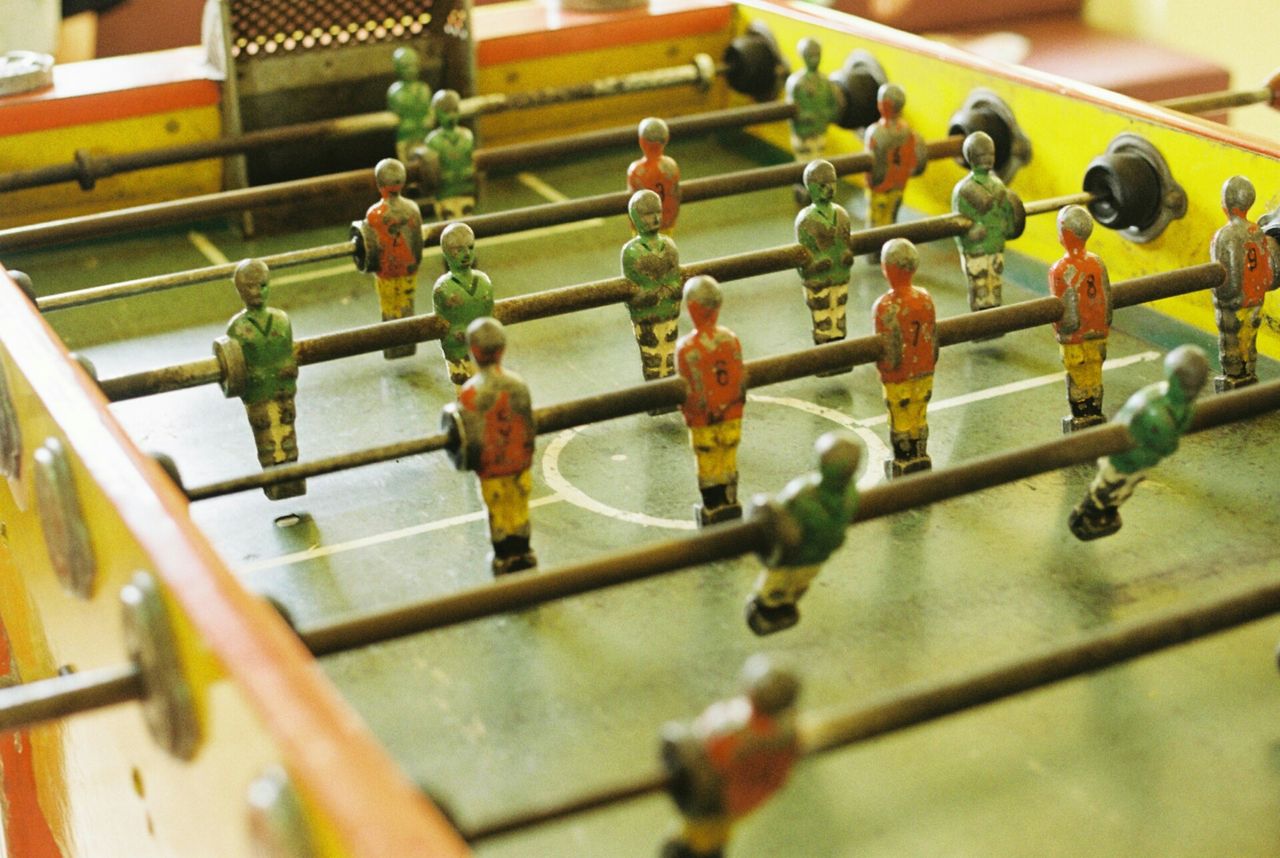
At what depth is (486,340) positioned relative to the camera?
1.68 m

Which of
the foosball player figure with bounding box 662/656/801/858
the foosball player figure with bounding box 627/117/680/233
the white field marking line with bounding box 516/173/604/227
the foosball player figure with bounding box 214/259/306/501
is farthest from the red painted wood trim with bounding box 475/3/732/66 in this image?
the foosball player figure with bounding box 662/656/801/858

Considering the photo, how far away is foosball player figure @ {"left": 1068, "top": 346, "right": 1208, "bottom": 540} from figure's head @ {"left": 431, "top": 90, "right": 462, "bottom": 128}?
1.57 m

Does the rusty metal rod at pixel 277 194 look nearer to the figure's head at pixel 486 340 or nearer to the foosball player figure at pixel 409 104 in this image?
the foosball player figure at pixel 409 104

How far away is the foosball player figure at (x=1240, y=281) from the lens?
222 centimetres

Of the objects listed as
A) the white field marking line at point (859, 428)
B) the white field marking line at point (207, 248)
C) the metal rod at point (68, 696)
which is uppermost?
the metal rod at point (68, 696)

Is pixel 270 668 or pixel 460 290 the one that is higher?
pixel 270 668

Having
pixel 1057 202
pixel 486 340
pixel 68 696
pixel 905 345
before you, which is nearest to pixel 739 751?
pixel 68 696

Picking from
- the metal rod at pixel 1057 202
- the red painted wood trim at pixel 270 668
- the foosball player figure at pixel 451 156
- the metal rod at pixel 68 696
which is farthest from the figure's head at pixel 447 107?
the metal rod at pixel 68 696

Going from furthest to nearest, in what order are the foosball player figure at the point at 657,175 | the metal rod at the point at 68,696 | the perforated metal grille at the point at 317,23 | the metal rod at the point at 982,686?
the perforated metal grille at the point at 317,23 < the foosball player figure at the point at 657,175 < the metal rod at the point at 68,696 < the metal rod at the point at 982,686

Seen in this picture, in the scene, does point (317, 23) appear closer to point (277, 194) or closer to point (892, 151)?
point (277, 194)

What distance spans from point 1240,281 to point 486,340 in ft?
3.78

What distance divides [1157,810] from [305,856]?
2.79 ft

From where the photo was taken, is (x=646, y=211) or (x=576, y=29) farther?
(x=576, y=29)

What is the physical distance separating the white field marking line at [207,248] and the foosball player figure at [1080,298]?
67.2 inches
